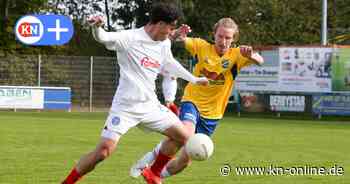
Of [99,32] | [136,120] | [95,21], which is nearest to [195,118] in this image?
[136,120]

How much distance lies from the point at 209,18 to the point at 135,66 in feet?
145

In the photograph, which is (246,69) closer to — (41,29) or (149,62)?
(41,29)

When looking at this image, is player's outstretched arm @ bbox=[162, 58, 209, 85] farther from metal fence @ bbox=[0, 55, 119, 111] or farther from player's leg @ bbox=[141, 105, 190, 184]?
metal fence @ bbox=[0, 55, 119, 111]

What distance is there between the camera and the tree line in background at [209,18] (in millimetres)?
49281

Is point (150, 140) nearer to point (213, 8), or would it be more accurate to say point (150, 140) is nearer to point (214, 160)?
point (214, 160)

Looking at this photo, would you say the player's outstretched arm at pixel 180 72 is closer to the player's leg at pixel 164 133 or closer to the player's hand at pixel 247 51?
the player's leg at pixel 164 133

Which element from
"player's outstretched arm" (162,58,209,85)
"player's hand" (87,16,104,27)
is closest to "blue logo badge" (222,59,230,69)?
"player's outstretched arm" (162,58,209,85)

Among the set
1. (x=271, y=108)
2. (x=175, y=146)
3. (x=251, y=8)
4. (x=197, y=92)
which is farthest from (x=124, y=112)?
(x=251, y=8)

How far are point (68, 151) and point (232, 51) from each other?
5.34 m

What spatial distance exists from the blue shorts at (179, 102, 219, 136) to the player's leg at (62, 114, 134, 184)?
1.54 meters

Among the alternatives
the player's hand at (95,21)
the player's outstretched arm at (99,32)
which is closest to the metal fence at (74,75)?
the player's outstretched arm at (99,32)

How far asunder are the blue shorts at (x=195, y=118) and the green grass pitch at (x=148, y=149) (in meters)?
0.70

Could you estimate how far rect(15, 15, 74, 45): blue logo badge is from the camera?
41.8 metres

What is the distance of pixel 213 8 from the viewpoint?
52750 mm
